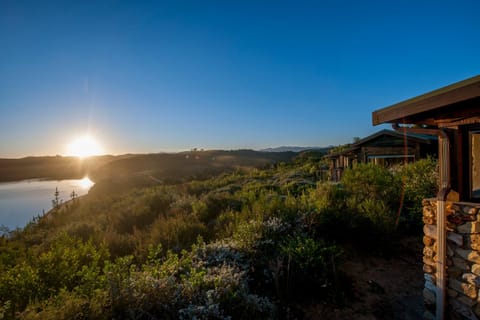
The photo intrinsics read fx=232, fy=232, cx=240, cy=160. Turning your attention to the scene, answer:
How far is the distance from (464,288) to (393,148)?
1127 cm

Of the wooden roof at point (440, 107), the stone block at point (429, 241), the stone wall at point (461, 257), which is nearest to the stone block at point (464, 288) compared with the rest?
the stone wall at point (461, 257)

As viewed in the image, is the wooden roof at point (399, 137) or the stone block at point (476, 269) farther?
Result: the wooden roof at point (399, 137)

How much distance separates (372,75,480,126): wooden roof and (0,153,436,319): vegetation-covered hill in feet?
6.99

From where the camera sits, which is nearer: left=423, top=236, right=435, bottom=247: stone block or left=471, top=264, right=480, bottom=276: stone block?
left=471, top=264, right=480, bottom=276: stone block

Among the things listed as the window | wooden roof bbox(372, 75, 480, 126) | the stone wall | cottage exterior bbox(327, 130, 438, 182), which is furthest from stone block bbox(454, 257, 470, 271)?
cottage exterior bbox(327, 130, 438, 182)

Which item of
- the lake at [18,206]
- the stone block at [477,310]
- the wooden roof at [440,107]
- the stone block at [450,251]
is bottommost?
the lake at [18,206]

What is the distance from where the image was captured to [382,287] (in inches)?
140

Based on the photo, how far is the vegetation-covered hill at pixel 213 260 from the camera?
2309mm

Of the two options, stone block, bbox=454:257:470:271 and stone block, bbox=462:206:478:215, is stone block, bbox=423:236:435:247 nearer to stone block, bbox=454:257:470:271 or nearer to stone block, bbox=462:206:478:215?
stone block, bbox=454:257:470:271

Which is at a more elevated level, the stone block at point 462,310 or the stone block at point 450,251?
the stone block at point 450,251

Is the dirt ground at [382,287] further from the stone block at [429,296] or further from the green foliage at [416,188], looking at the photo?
the green foliage at [416,188]

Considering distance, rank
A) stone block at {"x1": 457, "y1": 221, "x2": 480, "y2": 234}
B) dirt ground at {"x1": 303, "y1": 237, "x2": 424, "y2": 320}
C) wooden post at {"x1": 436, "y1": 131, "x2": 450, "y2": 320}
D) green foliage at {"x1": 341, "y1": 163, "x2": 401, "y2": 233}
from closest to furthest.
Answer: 1. stone block at {"x1": 457, "y1": 221, "x2": 480, "y2": 234}
2. wooden post at {"x1": 436, "y1": 131, "x2": 450, "y2": 320}
3. dirt ground at {"x1": 303, "y1": 237, "x2": 424, "y2": 320}
4. green foliage at {"x1": 341, "y1": 163, "x2": 401, "y2": 233}

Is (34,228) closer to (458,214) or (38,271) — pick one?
(38,271)

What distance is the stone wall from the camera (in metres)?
2.20
